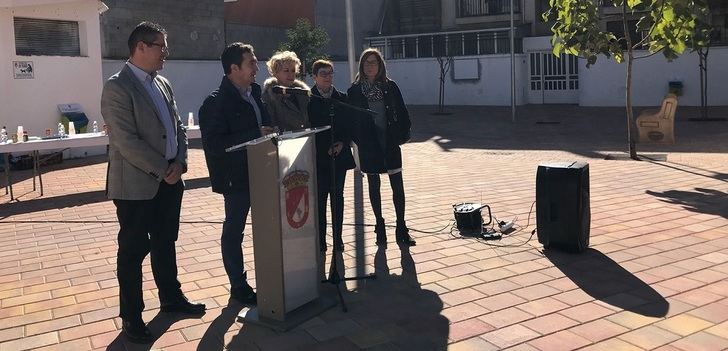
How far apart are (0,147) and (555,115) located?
63.2ft

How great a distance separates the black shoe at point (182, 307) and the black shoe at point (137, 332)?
0.42 metres

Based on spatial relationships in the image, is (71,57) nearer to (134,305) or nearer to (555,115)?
(134,305)

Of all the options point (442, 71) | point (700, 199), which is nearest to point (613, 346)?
point (700, 199)

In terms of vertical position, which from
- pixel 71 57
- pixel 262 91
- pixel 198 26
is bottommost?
pixel 262 91

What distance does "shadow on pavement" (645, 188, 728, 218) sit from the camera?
7176 millimetres

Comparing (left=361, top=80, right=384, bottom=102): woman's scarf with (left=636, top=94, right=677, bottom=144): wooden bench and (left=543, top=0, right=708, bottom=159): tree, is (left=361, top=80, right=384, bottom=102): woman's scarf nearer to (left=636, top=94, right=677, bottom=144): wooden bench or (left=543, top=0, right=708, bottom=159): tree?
Result: (left=543, top=0, right=708, bottom=159): tree

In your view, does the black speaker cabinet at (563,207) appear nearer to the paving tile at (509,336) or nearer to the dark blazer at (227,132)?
the paving tile at (509,336)

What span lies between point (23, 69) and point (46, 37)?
874mm

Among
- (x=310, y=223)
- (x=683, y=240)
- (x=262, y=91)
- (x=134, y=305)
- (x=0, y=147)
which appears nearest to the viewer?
(x=134, y=305)

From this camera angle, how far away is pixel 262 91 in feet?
16.3

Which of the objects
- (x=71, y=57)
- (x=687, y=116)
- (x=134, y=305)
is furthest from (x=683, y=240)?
(x=687, y=116)

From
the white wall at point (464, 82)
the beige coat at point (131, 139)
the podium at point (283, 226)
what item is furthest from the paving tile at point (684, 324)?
the white wall at point (464, 82)

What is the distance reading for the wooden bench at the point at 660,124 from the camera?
47.5 ft

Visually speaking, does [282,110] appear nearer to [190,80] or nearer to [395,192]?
[395,192]
